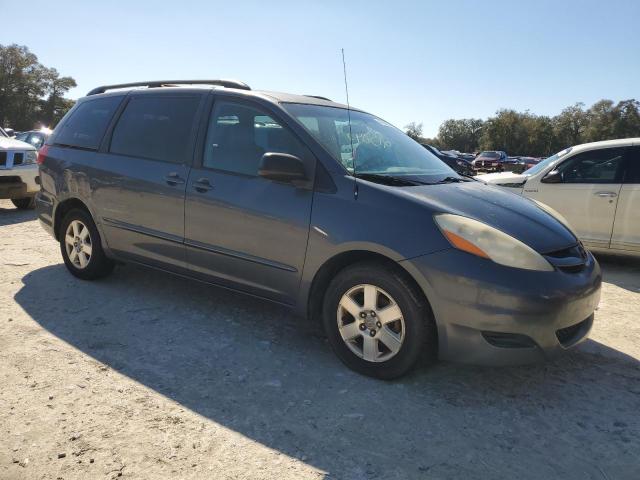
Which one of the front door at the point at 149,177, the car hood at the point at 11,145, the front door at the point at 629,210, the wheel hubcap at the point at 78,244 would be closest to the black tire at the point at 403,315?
the front door at the point at 149,177

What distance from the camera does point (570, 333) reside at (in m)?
2.99

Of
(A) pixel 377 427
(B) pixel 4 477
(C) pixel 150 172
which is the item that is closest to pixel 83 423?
(B) pixel 4 477

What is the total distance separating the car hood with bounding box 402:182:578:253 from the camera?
2.98 meters

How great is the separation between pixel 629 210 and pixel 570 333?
395cm

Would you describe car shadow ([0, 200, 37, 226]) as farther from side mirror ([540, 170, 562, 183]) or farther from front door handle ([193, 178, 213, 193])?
side mirror ([540, 170, 562, 183])

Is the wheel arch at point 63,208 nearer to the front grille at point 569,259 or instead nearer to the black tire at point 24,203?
the front grille at point 569,259

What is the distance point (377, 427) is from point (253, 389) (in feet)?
2.48

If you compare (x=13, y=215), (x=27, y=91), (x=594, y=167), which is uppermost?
(x=27, y=91)

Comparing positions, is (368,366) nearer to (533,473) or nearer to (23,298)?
(533,473)

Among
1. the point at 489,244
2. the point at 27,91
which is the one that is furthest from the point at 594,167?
the point at 27,91

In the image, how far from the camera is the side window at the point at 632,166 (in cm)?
619

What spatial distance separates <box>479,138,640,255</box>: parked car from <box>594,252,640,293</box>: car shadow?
0.85ft

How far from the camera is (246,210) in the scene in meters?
3.50

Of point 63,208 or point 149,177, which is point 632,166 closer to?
point 149,177
